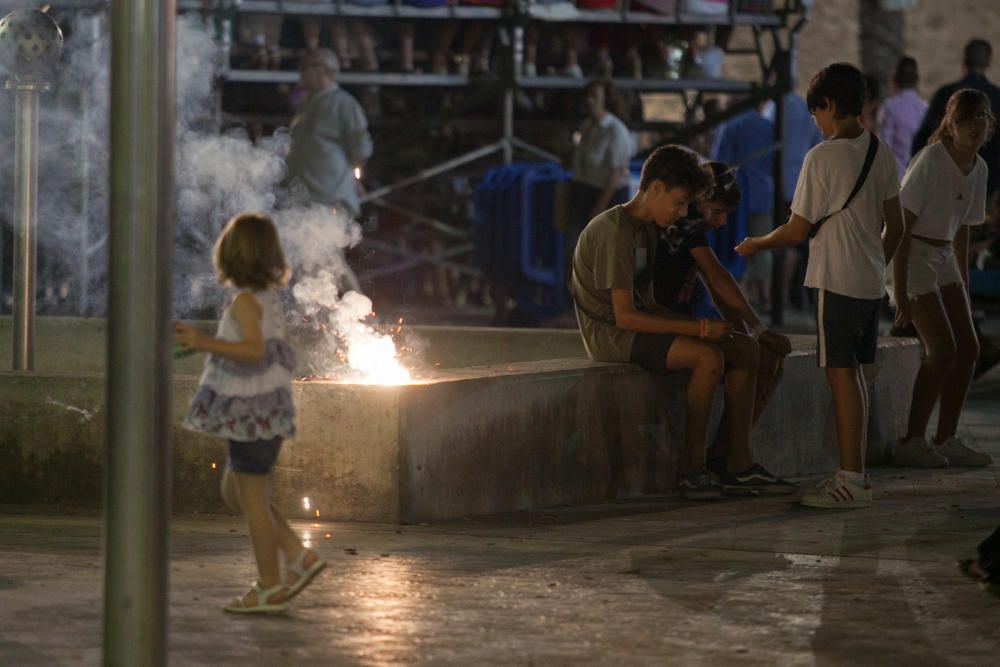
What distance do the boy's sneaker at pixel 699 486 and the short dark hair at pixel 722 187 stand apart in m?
1.18

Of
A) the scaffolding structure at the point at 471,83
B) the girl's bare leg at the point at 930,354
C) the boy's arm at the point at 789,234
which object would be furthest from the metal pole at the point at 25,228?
the scaffolding structure at the point at 471,83

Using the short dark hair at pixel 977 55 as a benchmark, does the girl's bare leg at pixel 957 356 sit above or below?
below

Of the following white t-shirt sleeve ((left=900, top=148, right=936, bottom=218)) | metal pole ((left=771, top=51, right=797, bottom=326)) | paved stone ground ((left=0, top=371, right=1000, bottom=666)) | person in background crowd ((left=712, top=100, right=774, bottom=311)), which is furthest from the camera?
person in background crowd ((left=712, top=100, right=774, bottom=311))

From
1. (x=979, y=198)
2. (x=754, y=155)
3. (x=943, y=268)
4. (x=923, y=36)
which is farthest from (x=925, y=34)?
(x=943, y=268)

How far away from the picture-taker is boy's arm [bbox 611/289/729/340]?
27.6 ft

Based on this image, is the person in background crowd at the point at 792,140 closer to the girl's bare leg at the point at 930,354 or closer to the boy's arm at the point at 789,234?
the girl's bare leg at the point at 930,354

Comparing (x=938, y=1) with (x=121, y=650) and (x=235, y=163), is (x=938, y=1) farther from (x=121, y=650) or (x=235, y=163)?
(x=121, y=650)

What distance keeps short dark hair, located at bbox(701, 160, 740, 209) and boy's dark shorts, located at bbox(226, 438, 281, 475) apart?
3.15 metres

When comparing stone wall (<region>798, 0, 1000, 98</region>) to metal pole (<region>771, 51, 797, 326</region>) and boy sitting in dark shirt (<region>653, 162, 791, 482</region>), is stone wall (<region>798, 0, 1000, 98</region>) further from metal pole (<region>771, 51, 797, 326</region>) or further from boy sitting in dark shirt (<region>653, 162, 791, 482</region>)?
boy sitting in dark shirt (<region>653, 162, 791, 482</region>)

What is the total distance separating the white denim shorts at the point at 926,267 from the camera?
9.27 metres

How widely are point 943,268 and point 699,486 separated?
1717 mm

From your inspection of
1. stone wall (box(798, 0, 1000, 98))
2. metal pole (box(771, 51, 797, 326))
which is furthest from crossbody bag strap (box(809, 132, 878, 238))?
stone wall (box(798, 0, 1000, 98))

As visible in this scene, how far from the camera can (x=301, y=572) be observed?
6.11 meters

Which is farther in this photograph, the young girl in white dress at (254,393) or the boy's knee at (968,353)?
the boy's knee at (968,353)
